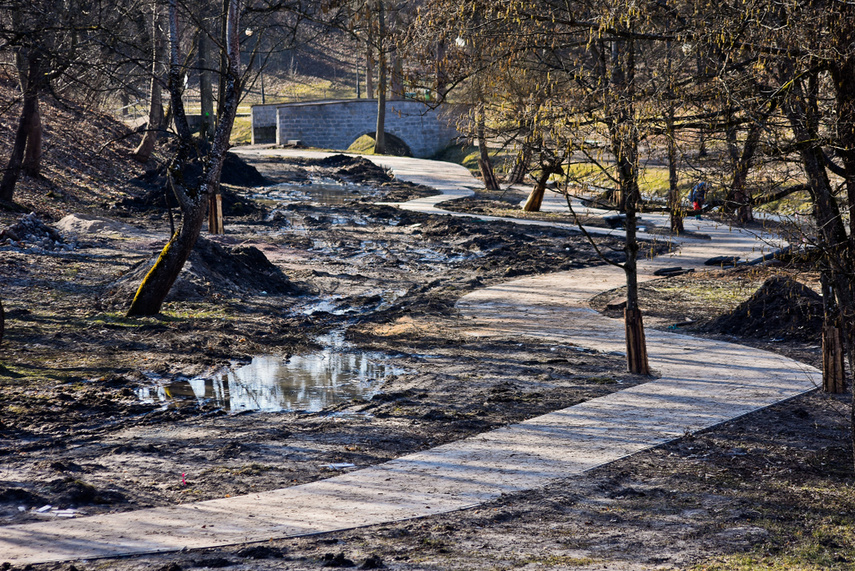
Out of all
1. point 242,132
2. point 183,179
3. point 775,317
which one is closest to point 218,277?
point 183,179

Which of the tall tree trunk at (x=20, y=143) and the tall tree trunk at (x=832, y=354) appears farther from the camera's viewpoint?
the tall tree trunk at (x=20, y=143)

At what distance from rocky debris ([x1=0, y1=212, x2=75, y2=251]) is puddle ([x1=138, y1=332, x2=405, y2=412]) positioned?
8073 millimetres

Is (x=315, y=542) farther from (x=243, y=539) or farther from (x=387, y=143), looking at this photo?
(x=387, y=143)

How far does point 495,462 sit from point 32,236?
12996 mm

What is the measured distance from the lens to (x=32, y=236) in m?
16.2

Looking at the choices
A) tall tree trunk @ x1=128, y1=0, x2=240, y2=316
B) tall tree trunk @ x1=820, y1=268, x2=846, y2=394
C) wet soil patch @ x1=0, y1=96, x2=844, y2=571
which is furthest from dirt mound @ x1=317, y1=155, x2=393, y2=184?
tall tree trunk @ x1=820, y1=268, x2=846, y2=394

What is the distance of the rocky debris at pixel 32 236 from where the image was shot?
15.7 metres

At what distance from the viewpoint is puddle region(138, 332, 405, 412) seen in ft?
28.8

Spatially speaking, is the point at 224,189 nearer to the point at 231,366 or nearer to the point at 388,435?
the point at 231,366

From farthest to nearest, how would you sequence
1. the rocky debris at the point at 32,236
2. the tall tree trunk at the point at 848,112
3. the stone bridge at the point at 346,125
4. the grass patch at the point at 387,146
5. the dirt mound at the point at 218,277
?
the grass patch at the point at 387,146 < the stone bridge at the point at 346,125 < the rocky debris at the point at 32,236 < the dirt mound at the point at 218,277 < the tall tree trunk at the point at 848,112

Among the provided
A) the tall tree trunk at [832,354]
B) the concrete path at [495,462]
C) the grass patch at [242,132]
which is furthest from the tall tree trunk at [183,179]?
the grass patch at [242,132]

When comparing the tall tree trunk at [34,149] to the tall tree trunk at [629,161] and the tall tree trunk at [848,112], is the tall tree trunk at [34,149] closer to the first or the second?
the tall tree trunk at [629,161]

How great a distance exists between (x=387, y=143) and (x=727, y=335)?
45.1 m

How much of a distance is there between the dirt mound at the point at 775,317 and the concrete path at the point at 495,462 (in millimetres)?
783
